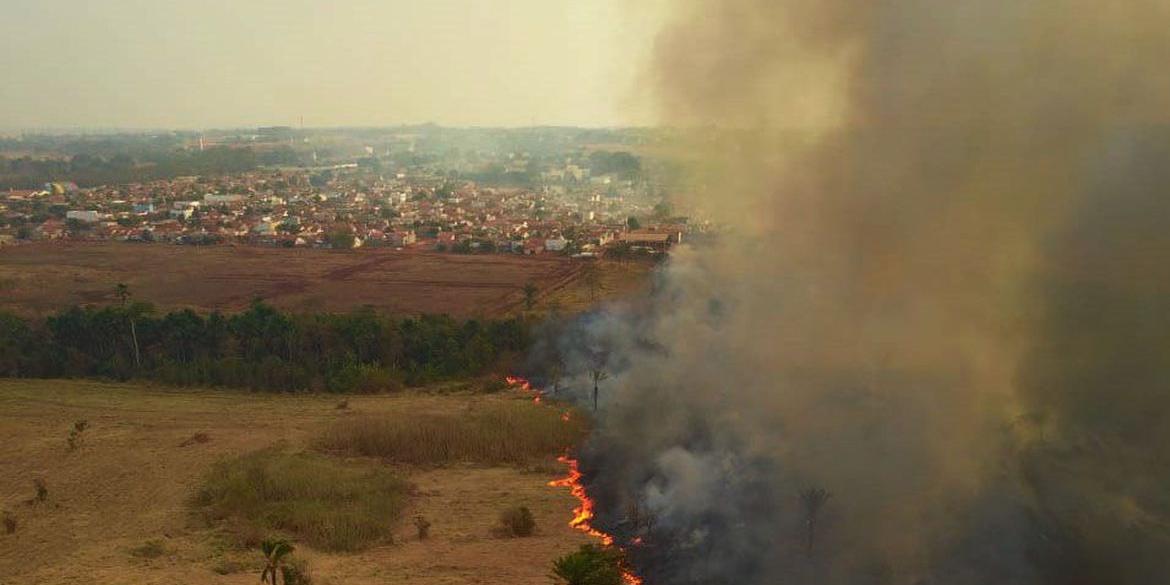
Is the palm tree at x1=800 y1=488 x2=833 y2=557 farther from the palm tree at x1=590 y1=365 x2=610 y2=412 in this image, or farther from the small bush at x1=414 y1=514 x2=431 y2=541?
the palm tree at x1=590 y1=365 x2=610 y2=412

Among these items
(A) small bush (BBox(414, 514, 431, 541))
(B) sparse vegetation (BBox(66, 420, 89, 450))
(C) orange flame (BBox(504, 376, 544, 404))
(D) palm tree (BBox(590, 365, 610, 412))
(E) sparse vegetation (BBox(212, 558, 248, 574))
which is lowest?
(B) sparse vegetation (BBox(66, 420, 89, 450))

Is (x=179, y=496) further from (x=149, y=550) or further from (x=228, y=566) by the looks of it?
(x=228, y=566)

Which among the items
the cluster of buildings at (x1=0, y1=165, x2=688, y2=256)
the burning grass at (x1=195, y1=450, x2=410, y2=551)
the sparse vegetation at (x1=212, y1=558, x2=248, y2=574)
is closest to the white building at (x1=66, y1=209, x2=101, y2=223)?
the cluster of buildings at (x1=0, y1=165, x2=688, y2=256)

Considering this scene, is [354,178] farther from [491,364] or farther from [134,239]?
[491,364]

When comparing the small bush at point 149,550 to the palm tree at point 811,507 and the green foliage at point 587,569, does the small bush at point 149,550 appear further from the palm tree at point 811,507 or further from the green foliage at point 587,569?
the palm tree at point 811,507

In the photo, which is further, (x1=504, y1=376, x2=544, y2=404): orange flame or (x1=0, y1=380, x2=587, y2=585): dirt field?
(x1=504, y1=376, x2=544, y2=404): orange flame

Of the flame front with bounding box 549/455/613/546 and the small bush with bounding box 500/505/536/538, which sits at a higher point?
the small bush with bounding box 500/505/536/538

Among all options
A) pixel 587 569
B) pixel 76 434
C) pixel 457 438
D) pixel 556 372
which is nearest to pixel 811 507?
pixel 587 569
